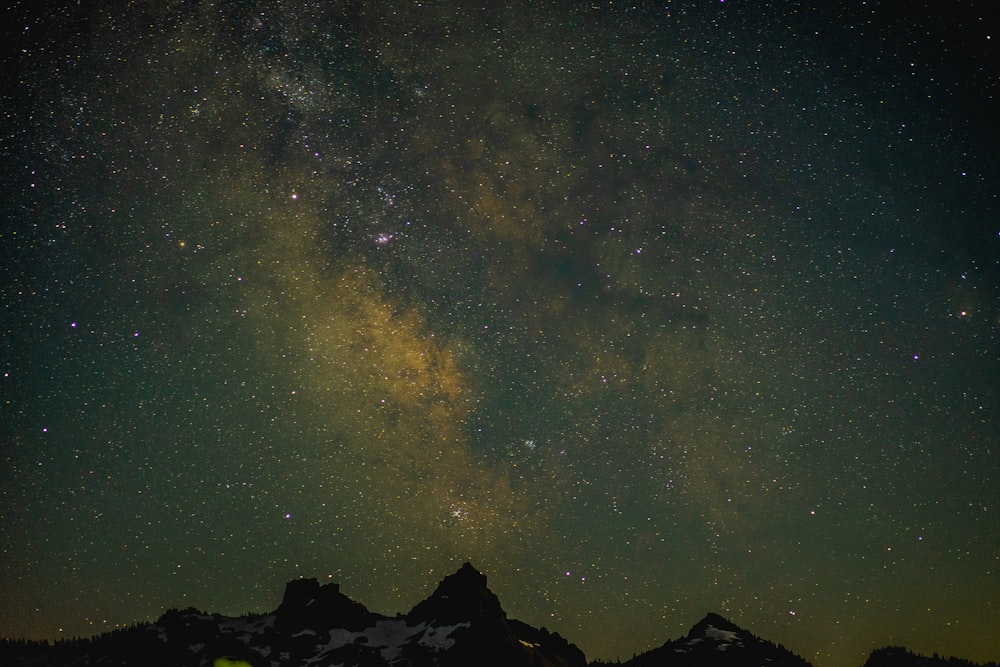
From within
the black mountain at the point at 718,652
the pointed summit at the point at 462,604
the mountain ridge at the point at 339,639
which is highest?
the pointed summit at the point at 462,604

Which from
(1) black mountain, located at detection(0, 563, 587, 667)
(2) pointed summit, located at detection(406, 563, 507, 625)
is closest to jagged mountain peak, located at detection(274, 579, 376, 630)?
(1) black mountain, located at detection(0, 563, 587, 667)

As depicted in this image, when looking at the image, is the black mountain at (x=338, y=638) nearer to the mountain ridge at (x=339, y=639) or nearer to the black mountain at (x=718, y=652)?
the mountain ridge at (x=339, y=639)

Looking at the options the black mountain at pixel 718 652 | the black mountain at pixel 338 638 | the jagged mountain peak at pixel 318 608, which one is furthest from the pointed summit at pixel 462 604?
the black mountain at pixel 718 652

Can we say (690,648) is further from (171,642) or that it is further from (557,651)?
(171,642)

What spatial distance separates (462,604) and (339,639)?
854 inches

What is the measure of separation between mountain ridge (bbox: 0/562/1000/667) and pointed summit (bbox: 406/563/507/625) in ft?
0.62

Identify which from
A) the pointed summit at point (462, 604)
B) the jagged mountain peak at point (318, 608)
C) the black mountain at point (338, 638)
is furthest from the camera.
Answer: the jagged mountain peak at point (318, 608)

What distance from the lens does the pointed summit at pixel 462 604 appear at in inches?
3497

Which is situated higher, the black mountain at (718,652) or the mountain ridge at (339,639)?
the mountain ridge at (339,639)

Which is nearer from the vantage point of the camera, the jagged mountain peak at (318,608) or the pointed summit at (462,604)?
the pointed summit at (462,604)

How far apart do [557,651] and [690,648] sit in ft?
155

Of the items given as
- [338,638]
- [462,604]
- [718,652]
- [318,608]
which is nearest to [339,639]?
[338,638]

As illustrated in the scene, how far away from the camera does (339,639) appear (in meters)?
91.4

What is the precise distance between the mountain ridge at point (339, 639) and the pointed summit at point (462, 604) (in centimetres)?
19
